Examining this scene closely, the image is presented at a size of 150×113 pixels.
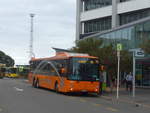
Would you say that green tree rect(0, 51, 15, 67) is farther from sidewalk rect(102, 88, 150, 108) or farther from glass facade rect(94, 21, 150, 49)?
sidewalk rect(102, 88, 150, 108)

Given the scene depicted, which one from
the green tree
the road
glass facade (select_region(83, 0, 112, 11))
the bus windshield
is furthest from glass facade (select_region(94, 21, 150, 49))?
the green tree

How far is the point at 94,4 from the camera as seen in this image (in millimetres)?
76375

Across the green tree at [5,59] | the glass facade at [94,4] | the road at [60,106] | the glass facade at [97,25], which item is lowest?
the road at [60,106]

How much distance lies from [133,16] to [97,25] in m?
10.1

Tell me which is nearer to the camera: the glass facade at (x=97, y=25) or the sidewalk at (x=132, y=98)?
the sidewalk at (x=132, y=98)

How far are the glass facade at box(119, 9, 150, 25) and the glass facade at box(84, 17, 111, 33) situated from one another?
3.64 m

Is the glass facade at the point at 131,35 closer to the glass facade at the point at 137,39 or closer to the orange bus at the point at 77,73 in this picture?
the glass facade at the point at 137,39

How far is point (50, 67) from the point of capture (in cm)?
3459

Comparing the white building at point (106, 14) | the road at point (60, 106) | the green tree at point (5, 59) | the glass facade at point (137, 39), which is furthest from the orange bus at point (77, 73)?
the green tree at point (5, 59)

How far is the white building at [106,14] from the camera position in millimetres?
64200

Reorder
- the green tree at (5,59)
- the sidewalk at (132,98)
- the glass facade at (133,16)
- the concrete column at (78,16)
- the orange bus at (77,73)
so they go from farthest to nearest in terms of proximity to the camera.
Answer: the green tree at (5,59), the concrete column at (78,16), the glass facade at (133,16), the orange bus at (77,73), the sidewalk at (132,98)

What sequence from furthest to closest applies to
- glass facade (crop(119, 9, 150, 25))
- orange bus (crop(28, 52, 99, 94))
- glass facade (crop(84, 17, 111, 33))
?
glass facade (crop(84, 17, 111, 33)), glass facade (crop(119, 9, 150, 25)), orange bus (crop(28, 52, 99, 94))

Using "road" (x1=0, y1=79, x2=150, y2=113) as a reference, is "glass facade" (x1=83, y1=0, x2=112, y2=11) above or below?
above

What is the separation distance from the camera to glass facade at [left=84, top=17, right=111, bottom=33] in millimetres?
72125
